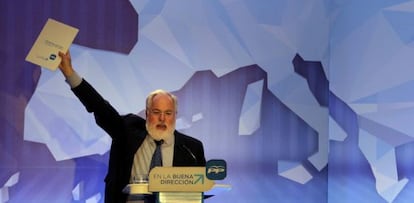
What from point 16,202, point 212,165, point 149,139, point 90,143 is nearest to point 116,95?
point 90,143

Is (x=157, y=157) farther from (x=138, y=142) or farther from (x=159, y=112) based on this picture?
(x=159, y=112)

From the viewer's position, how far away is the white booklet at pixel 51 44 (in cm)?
295

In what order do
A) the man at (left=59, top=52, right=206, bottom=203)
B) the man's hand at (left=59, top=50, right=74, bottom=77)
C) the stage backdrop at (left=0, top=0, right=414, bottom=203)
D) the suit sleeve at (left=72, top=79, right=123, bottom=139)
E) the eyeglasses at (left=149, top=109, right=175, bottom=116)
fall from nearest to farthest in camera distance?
the man's hand at (left=59, top=50, right=74, bottom=77) → the suit sleeve at (left=72, top=79, right=123, bottom=139) → the man at (left=59, top=52, right=206, bottom=203) → the eyeglasses at (left=149, top=109, right=175, bottom=116) → the stage backdrop at (left=0, top=0, right=414, bottom=203)

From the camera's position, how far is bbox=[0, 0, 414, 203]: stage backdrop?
399 cm

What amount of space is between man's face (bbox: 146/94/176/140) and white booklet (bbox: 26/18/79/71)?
730mm

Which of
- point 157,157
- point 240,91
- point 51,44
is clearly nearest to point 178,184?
point 157,157

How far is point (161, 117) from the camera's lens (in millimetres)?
3525

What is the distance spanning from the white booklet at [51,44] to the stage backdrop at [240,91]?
3.46 ft

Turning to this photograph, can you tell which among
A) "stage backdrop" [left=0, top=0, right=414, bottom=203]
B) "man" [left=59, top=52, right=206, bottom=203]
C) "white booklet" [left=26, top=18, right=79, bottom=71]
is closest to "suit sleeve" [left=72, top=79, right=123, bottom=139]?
"man" [left=59, top=52, right=206, bottom=203]

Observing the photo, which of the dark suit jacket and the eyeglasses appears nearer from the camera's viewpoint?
the dark suit jacket

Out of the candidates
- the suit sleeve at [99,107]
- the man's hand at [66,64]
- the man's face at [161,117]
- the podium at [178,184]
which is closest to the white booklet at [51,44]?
the man's hand at [66,64]

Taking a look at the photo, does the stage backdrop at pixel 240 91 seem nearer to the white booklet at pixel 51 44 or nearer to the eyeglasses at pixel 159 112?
the eyeglasses at pixel 159 112

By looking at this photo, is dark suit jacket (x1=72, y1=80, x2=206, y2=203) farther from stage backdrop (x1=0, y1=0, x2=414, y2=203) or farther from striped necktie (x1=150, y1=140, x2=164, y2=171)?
stage backdrop (x1=0, y1=0, x2=414, y2=203)

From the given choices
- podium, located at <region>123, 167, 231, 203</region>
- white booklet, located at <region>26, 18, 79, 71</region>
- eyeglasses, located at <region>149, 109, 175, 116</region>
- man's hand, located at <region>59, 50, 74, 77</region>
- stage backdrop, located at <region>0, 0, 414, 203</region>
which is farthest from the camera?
stage backdrop, located at <region>0, 0, 414, 203</region>
